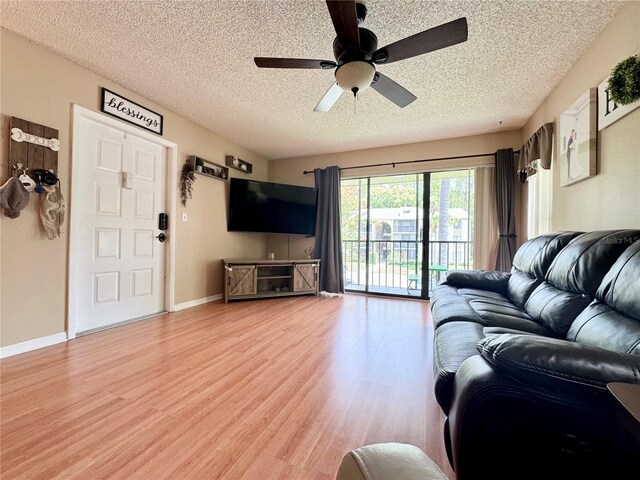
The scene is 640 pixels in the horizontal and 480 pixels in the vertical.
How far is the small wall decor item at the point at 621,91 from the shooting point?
150cm

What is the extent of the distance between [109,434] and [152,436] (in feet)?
0.66

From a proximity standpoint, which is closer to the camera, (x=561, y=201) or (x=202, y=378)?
(x=202, y=378)

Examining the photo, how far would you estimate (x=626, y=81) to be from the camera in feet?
5.04

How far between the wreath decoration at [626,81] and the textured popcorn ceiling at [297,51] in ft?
1.46

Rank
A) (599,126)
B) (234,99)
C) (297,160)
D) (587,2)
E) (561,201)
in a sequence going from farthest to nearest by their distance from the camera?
(297,160)
(234,99)
(561,201)
(599,126)
(587,2)

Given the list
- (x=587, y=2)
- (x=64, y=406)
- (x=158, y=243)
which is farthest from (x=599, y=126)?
(x=158, y=243)

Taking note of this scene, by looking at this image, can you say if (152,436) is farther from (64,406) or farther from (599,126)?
(599,126)

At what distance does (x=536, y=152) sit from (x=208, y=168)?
12.6 feet

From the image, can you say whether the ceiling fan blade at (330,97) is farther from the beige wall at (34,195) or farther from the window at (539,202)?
the window at (539,202)

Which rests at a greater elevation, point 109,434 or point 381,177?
point 381,177

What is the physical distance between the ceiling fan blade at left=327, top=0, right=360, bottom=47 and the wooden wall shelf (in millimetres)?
2539

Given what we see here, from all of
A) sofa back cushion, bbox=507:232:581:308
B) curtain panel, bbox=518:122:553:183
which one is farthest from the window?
sofa back cushion, bbox=507:232:581:308

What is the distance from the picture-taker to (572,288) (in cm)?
146

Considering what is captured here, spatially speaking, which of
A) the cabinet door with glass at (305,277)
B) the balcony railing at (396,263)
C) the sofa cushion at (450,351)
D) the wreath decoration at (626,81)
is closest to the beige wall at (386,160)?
the cabinet door with glass at (305,277)
